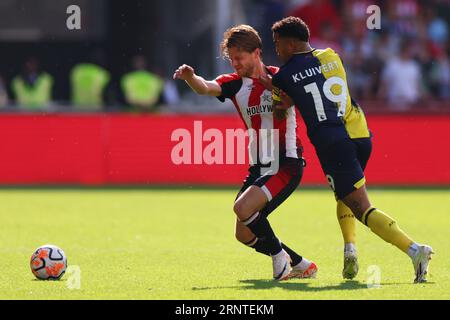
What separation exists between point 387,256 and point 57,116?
9.75 m

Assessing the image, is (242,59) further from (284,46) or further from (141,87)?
(141,87)

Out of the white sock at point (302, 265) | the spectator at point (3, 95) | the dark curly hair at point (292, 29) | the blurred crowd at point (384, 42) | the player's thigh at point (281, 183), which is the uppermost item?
the blurred crowd at point (384, 42)

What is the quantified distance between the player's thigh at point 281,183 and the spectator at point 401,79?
12329 millimetres

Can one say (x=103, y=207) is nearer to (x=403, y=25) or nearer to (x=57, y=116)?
(x=57, y=116)

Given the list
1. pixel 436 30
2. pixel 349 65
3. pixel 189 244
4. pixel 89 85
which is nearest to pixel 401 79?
pixel 349 65

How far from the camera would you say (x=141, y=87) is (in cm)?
2094

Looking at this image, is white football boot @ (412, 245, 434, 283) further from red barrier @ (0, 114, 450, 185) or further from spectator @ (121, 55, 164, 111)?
spectator @ (121, 55, 164, 111)

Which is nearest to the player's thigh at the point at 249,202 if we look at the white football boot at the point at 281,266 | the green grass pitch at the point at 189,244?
the white football boot at the point at 281,266

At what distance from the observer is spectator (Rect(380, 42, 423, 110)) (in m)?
21.1

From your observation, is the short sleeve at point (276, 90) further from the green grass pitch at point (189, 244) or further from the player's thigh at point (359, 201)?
the green grass pitch at point (189, 244)

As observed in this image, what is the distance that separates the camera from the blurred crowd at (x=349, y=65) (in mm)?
20891

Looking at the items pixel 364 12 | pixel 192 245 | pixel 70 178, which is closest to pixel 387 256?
pixel 192 245

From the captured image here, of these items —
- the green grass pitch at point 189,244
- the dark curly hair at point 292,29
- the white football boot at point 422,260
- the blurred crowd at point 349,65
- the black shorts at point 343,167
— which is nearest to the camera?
the green grass pitch at point 189,244
